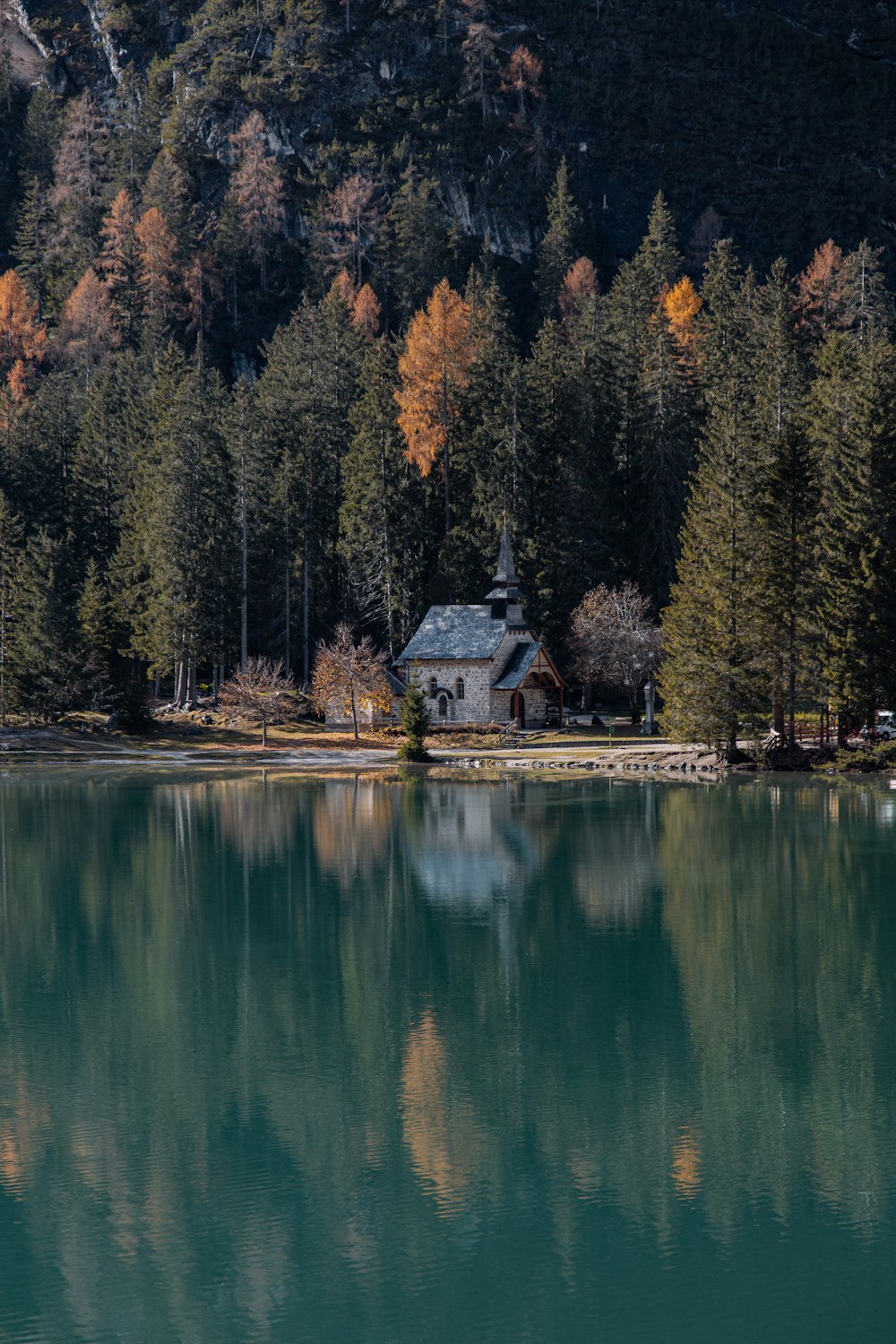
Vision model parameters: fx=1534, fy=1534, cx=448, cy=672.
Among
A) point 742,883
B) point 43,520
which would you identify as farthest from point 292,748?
point 742,883

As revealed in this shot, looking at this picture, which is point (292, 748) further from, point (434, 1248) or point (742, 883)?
point (434, 1248)

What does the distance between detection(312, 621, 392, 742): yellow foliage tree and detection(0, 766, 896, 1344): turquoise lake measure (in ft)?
128

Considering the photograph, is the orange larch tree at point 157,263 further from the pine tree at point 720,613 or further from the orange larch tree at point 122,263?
the pine tree at point 720,613

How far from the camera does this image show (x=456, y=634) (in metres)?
81.2

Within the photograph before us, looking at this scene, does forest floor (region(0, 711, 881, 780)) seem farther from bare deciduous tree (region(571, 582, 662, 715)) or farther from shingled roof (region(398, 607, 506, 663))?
shingled roof (region(398, 607, 506, 663))

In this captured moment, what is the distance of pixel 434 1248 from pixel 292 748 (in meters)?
61.6

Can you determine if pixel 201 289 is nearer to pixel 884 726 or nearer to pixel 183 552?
pixel 183 552

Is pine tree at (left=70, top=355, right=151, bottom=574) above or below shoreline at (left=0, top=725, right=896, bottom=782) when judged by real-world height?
above

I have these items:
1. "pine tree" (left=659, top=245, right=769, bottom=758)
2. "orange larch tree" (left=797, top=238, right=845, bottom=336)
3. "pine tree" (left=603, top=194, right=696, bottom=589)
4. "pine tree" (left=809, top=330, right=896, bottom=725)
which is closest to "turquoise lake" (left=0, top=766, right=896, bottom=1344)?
"pine tree" (left=809, top=330, right=896, bottom=725)

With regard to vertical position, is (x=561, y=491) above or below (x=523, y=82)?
below

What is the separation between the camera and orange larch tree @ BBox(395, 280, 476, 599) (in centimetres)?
8931

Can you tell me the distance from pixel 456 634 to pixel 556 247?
5111 centimetres

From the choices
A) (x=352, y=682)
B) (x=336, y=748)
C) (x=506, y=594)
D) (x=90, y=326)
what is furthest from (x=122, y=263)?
(x=336, y=748)

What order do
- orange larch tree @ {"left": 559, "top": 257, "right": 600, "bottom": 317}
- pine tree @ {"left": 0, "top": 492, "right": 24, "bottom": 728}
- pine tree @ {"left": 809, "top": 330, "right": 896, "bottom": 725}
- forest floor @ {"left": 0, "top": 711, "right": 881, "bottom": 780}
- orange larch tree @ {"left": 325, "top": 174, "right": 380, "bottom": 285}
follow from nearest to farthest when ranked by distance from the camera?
pine tree @ {"left": 809, "top": 330, "right": 896, "bottom": 725}
forest floor @ {"left": 0, "top": 711, "right": 881, "bottom": 780}
pine tree @ {"left": 0, "top": 492, "right": 24, "bottom": 728}
orange larch tree @ {"left": 559, "top": 257, "right": 600, "bottom": 317}
orange larch tree @ {"left": 325, "top": 174, "right": 380, "bottom": 285}
